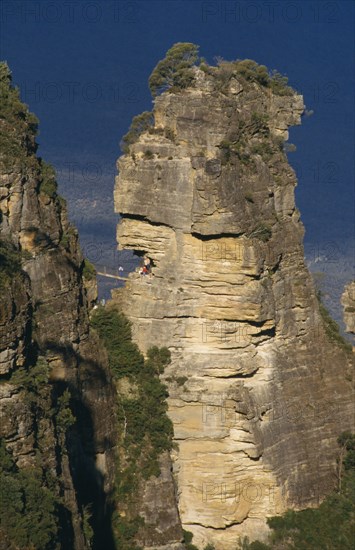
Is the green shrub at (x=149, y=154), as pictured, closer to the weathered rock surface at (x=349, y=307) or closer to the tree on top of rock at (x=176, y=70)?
the tree on top of rock at (x=176, y=70)

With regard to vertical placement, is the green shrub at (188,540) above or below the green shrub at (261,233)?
below

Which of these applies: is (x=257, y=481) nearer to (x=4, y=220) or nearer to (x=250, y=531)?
(x=250, y=531)

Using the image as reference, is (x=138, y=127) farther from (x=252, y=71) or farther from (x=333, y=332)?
(x=333, y=332)

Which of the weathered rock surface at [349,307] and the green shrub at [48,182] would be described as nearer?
the green shrub at [48,182]

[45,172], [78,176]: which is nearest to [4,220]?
[45,172]

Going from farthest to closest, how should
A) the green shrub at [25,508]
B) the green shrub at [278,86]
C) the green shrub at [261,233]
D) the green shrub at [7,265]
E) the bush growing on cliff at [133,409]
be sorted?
the green shrub at [278,86] < the green shrub at [261,233] < the bush growing on cliff at [133,409] < the green shrub at [7,265] < the green shrub at [25,508]

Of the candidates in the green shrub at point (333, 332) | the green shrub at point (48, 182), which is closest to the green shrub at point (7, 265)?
the green shrub at point (48, 182)

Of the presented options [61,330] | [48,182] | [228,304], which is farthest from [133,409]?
[48,182]
